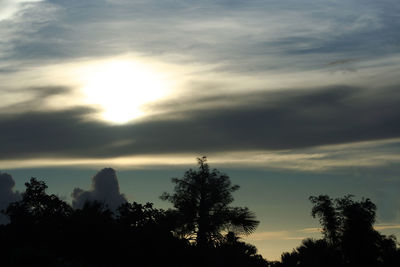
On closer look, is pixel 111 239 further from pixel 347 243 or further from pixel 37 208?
pixel 347 243

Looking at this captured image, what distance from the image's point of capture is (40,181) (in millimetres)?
62250

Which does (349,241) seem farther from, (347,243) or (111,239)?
(111,239)

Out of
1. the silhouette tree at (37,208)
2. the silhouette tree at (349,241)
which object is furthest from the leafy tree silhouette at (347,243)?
the silhouette tree at (37,208)

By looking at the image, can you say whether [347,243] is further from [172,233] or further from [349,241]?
[172,233]

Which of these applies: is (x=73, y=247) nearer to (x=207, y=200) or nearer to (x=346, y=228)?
(x=207, y=200)

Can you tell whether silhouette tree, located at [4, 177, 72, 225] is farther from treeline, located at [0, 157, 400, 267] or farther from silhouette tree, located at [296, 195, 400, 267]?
silhouette tree, located at [296, 195, 400, 267]

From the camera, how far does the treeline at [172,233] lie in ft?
157

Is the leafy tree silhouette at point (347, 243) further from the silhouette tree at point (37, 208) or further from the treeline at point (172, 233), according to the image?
the silhouette tree at point (37, 208)

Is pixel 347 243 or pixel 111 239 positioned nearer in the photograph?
pixel 111 239

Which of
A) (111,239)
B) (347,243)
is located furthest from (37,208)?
(347,243)

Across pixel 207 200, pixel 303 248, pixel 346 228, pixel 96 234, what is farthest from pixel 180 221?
pixel 346 228

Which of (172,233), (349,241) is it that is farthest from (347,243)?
(172,233)

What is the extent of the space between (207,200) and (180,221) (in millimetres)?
3484

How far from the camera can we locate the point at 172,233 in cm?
5422
